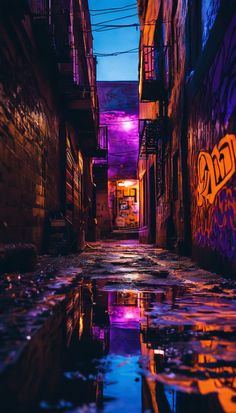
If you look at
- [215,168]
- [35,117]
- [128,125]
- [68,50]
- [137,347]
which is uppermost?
[128,125]

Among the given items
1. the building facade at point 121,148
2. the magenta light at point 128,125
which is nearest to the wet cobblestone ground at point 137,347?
the building facade at point 121,148

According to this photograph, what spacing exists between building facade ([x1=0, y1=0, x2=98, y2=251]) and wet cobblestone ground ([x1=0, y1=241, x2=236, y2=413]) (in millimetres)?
2860

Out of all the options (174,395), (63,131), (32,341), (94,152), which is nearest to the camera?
(174,395)

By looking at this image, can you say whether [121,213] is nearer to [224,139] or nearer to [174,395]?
[224,139]

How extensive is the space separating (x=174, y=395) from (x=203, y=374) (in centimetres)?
23

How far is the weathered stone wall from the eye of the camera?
5.78m

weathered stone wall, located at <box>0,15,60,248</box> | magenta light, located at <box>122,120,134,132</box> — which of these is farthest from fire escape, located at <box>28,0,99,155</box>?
magenta light, located at <box>122,120,134,132</box>

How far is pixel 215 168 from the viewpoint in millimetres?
5660

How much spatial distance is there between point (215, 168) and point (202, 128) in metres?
1.36

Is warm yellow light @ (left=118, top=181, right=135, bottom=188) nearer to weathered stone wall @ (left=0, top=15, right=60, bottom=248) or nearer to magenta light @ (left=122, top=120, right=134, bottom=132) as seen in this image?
magenta light @ (left=122, top=120, right=134, bottom=132)

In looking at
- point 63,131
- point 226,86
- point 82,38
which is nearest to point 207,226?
point 226,86

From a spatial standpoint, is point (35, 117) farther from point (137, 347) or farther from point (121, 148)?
point (121, 148)

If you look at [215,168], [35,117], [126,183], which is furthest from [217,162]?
[126,183]

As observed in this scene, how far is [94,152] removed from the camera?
21500mm
